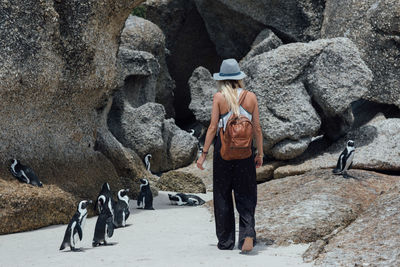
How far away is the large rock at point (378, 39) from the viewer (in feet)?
39.1

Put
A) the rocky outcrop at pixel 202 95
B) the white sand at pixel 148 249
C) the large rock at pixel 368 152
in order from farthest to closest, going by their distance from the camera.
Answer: the rocky outcrop at pixel 202 95 < the large rock at pixel 368 152 < the white sand at pixel 148 249

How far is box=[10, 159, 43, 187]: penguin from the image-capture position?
730 cm

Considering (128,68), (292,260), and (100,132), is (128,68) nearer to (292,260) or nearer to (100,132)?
(100,132)

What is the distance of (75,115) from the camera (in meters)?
8.77

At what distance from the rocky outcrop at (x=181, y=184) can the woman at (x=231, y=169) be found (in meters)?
5.10

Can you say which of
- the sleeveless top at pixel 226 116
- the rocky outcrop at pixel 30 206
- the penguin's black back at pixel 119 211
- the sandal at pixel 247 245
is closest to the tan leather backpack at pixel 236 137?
the sleeveless top at pixel 226 116

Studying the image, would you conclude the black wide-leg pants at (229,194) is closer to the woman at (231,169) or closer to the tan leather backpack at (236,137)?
the woman at (231,169)

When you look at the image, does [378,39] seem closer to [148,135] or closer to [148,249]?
→ [148,135]

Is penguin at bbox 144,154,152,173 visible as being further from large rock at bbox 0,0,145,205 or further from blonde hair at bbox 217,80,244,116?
blonde hair at bbox 217,80,244,116

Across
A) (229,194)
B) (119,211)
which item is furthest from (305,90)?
(229,194)

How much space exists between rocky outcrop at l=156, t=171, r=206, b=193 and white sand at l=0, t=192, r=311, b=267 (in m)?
2.90

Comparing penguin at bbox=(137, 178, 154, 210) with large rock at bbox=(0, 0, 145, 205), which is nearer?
large rock at bbox=(0, 0, 145, 205)

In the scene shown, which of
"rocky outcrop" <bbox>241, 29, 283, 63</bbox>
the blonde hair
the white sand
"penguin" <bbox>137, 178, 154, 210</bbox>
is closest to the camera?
the white sand

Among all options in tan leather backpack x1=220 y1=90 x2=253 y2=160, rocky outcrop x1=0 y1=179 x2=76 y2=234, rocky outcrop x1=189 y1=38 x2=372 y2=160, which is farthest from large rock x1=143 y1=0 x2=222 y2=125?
tan leather backpack x1=220 y1=90 x2=253 y2=160
